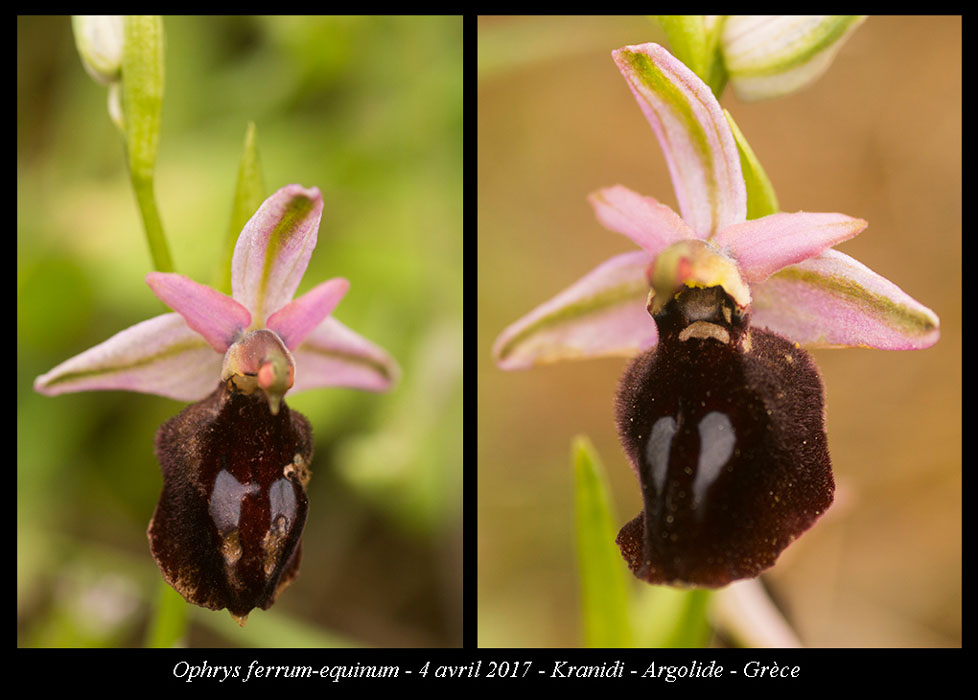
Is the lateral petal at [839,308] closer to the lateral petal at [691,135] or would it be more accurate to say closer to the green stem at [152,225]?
the lateral petal at [691,135]

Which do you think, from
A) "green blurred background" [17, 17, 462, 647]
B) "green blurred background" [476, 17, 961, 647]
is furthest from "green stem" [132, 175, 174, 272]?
"green blurred background" [476, 17, 961, 647]

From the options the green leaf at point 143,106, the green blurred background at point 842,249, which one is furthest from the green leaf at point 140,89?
the green blurred background at point 842,249

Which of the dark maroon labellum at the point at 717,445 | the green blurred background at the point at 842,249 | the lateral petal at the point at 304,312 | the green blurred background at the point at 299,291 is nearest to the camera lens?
the dark maroon labellum at the point at 717,445

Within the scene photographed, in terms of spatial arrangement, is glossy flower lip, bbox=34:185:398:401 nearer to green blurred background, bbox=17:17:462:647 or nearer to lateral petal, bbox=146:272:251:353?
lateral petal, bbox=146:272:251:353

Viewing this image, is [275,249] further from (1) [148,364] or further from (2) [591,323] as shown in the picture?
(2) [591,323]

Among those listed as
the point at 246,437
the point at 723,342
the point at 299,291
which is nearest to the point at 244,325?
the point at 246,437

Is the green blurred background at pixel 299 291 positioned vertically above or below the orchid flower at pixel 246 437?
below

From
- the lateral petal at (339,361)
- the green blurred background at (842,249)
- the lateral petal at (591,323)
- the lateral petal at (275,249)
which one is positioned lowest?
the green blurred background at (842,249)
